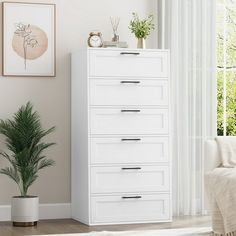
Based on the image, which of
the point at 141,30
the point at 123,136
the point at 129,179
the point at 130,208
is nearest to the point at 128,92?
the point at 123,136

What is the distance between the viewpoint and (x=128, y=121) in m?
5.99

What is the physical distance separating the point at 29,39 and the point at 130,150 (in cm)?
131

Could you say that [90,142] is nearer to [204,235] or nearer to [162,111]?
[162,111]

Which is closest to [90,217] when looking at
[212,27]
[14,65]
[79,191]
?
[79,191]

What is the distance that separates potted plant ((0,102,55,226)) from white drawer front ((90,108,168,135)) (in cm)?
49

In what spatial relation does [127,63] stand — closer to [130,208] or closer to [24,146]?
[24,146]

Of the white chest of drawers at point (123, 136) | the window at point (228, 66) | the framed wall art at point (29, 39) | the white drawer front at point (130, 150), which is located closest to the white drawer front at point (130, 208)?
the white chest of drawers at point (123, 136)

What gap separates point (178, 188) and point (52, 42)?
5.54ft

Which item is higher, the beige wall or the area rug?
the beige wall

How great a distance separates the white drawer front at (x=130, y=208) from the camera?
5910mm

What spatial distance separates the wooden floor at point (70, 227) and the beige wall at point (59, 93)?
339 mm

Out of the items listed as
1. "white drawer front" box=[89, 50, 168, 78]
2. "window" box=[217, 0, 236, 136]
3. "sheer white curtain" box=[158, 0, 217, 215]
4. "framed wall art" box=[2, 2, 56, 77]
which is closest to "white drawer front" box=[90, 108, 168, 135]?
"white drawer front" box=[89, 50, 168, 78]

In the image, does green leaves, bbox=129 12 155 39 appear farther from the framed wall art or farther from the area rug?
the area rug

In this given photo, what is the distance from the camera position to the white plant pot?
19.5ft
